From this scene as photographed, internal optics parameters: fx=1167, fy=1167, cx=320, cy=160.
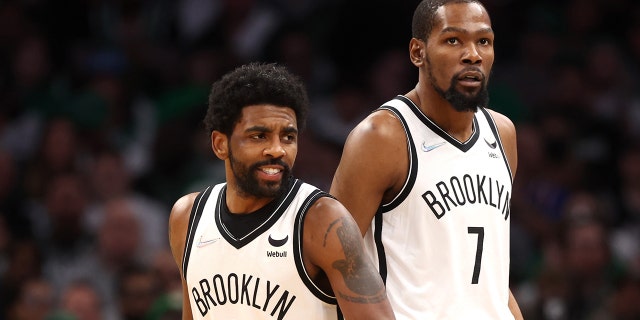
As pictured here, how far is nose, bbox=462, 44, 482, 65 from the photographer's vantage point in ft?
14.5

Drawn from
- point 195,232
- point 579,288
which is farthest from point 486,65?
point 579,288

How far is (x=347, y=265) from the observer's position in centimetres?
399

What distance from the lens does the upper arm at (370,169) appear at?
4414 mm

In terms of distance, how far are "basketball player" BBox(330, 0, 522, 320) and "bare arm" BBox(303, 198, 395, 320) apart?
38 cm

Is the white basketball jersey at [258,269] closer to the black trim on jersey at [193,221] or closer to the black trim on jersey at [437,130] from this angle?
the black trim on jersey at [193,221]

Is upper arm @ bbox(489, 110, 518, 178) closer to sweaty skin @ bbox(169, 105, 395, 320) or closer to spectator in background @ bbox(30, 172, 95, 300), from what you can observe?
sweaty skin @ bbox(169, 105, 395, 320)

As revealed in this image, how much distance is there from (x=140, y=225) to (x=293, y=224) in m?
4.53

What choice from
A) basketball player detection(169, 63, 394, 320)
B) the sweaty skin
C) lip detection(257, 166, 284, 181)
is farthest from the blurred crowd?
lip detection(257, 166, 284, 181)

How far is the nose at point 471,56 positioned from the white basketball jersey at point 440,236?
1.06 ft

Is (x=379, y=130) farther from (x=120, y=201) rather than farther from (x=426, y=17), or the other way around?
(x=120, y=201)

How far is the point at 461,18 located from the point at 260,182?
1039 mm

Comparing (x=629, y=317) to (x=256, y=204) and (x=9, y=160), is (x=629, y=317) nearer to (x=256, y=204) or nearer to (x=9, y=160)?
(x=256, y=204)

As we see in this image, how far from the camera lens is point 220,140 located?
4309 mm

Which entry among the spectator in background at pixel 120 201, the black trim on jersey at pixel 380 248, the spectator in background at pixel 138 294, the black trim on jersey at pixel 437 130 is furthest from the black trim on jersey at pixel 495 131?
the spectator in background at pixel 120 201
